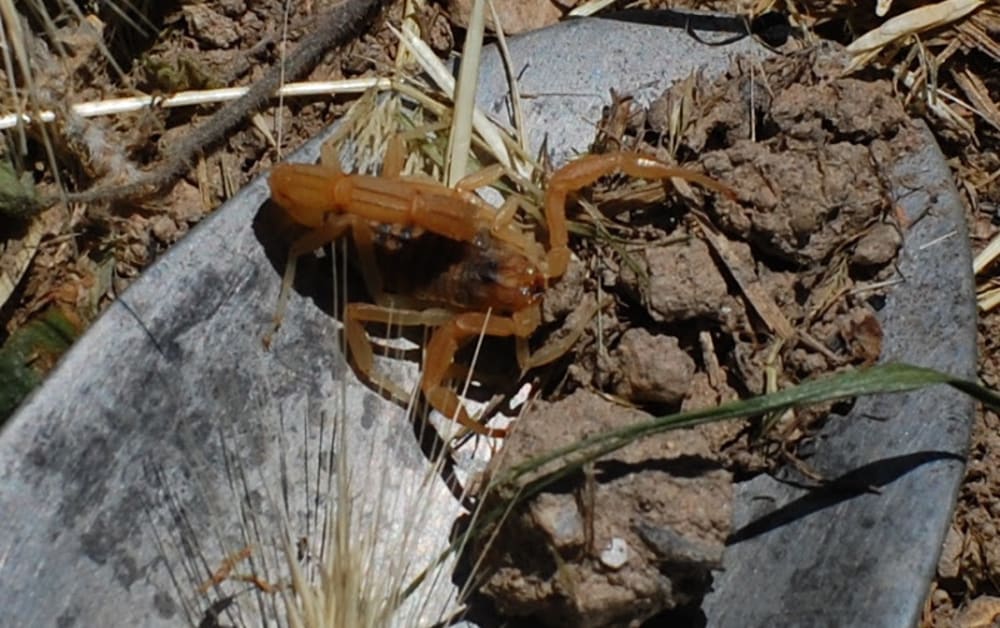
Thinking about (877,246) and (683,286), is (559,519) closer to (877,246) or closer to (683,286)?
(683,286)

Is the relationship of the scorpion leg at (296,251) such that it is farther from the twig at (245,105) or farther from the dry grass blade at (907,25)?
the dry grass blade at (907,25)

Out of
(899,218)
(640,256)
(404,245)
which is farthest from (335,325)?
(899,218)

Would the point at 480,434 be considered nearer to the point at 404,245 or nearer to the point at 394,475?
the point at 394,475

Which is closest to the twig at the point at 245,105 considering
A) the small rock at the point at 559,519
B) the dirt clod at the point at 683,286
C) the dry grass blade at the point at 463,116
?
the dry grass blade at the point at 463,116

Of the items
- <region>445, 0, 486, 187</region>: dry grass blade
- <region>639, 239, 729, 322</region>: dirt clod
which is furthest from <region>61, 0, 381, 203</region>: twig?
<region>639, 239, 729, 322</region>: dirt clod

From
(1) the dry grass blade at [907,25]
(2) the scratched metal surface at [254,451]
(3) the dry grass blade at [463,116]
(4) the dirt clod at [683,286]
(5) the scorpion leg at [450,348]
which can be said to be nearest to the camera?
(2) the scratched metal surface at [254,451]

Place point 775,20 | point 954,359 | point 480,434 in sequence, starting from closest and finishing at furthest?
point 954,359
point 480,434
point 775,20

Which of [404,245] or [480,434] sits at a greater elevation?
[404,245]
